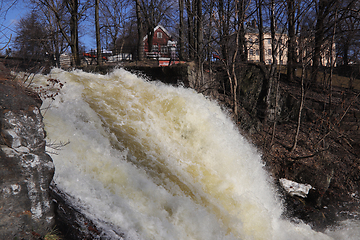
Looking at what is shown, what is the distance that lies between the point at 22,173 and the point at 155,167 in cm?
217

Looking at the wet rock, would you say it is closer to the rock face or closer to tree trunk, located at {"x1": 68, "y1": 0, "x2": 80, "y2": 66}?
the rock face

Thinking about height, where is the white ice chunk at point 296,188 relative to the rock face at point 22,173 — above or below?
below

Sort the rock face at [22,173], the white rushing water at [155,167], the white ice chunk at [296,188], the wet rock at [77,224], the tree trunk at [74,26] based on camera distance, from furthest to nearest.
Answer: the tree trunk at [74,26]
the white ice chunk at [296,188]
the white rushing water at [155,167]
the wet rock at [77,224]
the rock face at [22,173]

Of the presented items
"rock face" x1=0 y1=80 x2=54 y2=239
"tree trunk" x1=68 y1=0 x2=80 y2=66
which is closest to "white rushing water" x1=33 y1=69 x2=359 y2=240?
"rock face" x1=0 y1=80 x2=54 y2=239

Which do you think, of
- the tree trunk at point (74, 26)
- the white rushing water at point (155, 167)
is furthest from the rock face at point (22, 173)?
the tree trunk at point (74, 26)

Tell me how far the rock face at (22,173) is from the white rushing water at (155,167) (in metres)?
0.39

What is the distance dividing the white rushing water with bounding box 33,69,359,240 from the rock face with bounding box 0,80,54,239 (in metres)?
0.39

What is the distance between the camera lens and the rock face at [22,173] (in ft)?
9.99

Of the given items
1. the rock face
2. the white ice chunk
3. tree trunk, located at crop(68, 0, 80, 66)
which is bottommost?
the white ice chunk

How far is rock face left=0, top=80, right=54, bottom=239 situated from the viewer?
3045mm

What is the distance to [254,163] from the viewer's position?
24.9 ft

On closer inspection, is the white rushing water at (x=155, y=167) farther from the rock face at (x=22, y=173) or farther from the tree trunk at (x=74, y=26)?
the tree trunk at (x=74, y=26)

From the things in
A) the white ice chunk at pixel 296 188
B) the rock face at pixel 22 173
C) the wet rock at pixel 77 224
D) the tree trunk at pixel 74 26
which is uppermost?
the tree trunk at pixel 74 26

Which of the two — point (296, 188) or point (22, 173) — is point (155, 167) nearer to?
point (22, 173)
